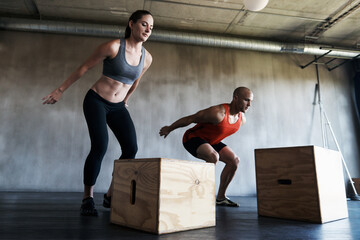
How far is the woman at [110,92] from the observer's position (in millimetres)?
1769

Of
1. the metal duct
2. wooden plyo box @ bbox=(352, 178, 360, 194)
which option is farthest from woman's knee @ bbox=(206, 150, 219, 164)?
wooden plyo box @ bbox=(352, 178, 360, 194)

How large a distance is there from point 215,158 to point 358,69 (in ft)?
16.0

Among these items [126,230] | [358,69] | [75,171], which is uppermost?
[358,69]

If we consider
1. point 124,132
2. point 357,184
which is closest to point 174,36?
point 124,132

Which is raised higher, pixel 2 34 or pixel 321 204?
pixel 2 34

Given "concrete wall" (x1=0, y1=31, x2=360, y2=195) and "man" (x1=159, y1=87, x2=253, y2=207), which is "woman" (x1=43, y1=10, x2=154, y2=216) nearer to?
"man" (x1=159, y1=87, x2=253, y2=207)

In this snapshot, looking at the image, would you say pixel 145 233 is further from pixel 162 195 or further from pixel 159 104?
pixel 159 104

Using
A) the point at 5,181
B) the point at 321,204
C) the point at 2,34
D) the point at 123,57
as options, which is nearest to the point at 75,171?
the point at 5,181

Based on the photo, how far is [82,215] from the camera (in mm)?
1736

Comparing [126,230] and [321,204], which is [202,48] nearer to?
[321,204]

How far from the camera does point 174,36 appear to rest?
15.6ft

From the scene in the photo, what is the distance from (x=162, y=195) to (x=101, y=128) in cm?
76

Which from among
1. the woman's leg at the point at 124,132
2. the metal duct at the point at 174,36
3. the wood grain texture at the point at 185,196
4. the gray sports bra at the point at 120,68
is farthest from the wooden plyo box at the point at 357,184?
the gray sports bra at the point at 120,68

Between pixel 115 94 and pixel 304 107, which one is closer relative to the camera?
pixel 115 94
